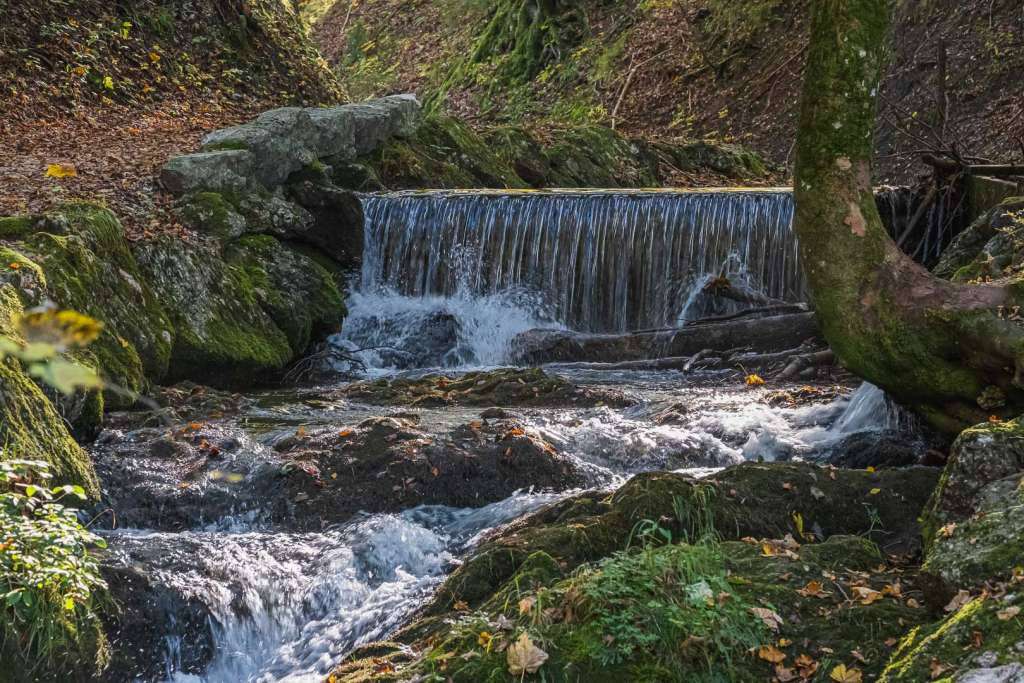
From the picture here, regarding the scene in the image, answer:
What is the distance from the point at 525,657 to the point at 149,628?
6.51 feet

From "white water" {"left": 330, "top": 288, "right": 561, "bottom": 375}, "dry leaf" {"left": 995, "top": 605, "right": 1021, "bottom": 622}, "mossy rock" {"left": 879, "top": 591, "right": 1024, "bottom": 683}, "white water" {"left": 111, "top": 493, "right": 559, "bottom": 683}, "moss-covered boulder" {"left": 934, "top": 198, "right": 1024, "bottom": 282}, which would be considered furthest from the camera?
"white water" {"left": 330, "top": 288, "right": 561, "bottom": 375}

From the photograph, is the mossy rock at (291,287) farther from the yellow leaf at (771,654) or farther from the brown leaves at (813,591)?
the yellow leaf at (771,654)

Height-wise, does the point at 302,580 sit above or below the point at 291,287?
below

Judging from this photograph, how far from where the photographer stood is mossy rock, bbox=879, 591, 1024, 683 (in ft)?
9.48

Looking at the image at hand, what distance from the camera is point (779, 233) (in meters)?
12.1

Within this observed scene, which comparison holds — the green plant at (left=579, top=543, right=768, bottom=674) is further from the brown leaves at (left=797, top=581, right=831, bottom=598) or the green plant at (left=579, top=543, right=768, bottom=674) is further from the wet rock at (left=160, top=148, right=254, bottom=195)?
the wet rock at (left=160, top=148, right=254, bottom=195)

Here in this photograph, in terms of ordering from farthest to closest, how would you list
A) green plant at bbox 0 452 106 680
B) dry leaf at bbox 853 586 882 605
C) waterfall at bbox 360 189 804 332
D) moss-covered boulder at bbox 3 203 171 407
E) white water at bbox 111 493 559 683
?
waterfall at bbox 360 189 804 332 → moss-covered boulder at bbox 3 203 171 407 → white water at bbox 111 493 559 683 → green plant at bbox 0 452 106 680 → dry leaf at bbox 853 586 882 605

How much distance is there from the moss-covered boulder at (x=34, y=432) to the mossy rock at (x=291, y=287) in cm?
505

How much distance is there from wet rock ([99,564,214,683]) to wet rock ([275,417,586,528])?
3.73ft

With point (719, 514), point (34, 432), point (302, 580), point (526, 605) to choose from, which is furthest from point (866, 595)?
point (34, 432)

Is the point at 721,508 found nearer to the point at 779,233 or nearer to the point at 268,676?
the point at 268,676

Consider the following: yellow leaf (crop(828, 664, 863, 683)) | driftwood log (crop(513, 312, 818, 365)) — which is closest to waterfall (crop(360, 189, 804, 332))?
driftwood log (crop(513, 312, 818, 365))

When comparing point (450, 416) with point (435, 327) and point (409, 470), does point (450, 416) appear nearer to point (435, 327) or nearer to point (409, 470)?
point (409, 470)

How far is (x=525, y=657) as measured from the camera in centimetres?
352
